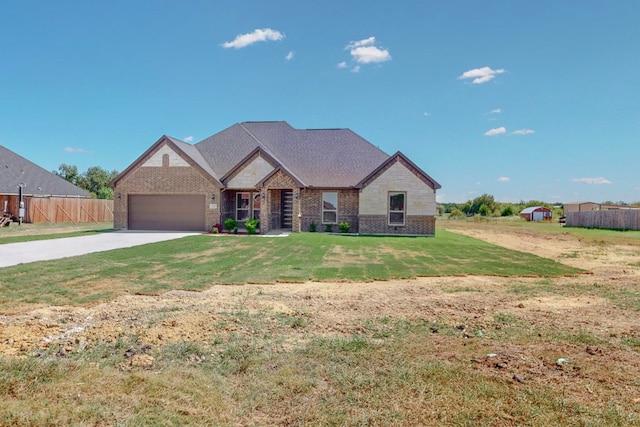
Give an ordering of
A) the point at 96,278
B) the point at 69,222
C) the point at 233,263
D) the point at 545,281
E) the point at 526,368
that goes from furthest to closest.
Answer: the point at 69,222, the point at 233,263, the point at 545,281, the point at 96,278, the point at 526,368

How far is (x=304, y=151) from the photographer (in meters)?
26.4

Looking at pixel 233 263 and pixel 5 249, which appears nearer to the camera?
pixel 233 263

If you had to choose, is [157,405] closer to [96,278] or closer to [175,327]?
[175,327]

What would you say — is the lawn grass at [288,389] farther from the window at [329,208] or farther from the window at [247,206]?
the window at [247,206]

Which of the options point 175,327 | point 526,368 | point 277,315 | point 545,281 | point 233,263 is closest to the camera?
point 526,368

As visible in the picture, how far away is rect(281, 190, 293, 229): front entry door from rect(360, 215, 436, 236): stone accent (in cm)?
481

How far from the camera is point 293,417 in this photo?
335 cm

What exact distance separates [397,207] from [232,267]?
14.1 meters

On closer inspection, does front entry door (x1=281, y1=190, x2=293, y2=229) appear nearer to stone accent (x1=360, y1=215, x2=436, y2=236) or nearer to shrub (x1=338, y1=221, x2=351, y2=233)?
shrub (x1=338, y1=221, x2=351, y2=233)

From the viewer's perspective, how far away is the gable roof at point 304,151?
79.7 feet

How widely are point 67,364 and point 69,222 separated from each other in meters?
33.6

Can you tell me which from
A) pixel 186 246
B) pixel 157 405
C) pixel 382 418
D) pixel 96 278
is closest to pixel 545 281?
pixel 382 418

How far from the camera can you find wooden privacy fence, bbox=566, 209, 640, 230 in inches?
1359

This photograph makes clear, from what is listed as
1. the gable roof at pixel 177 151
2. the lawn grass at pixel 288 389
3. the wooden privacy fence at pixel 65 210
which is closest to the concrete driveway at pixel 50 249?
the gable roof at pixel 177 151
